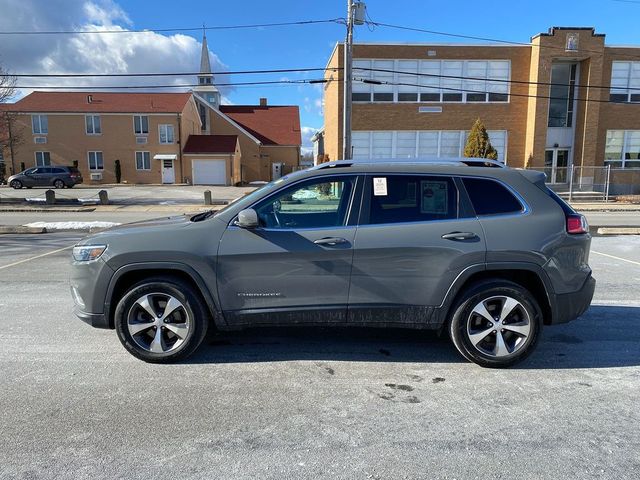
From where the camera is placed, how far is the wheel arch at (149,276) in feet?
12.9

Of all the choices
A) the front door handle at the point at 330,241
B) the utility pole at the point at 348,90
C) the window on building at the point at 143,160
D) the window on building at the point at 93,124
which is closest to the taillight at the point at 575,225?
the front door handle at the point at 330,241

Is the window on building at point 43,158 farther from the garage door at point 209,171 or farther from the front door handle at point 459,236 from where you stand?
the front door handle at point 459,236

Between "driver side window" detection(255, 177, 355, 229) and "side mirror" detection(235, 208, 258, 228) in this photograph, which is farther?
"driver side window" detection(255, 177, 355, 229)

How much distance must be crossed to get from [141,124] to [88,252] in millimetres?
41740

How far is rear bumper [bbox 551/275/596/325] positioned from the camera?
402cm

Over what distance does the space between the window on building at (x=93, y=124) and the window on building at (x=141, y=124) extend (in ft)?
10.3

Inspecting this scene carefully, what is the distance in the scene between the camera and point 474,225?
3.95m

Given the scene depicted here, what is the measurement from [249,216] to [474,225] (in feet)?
6.15

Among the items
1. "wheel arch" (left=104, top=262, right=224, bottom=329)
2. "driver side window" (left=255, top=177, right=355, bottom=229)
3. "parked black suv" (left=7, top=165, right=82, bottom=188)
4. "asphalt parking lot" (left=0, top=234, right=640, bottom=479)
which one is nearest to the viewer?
"asphalt parking lot" (left=0, top=234, right=640, bottom=479)

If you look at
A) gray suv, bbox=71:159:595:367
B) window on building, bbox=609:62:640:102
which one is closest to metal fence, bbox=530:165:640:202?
window on building, bbox=609:62:640:102

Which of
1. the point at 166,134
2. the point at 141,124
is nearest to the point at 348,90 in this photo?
the point at 166,134

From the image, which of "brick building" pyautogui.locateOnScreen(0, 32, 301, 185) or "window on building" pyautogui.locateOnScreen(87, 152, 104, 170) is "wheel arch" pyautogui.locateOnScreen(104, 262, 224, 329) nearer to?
"brick building" pyautogui.locateOnScreen(0, 32, 301, 185)

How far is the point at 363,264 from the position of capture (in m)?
3.91

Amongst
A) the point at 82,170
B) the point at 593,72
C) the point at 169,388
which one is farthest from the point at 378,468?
the point at 82,170
